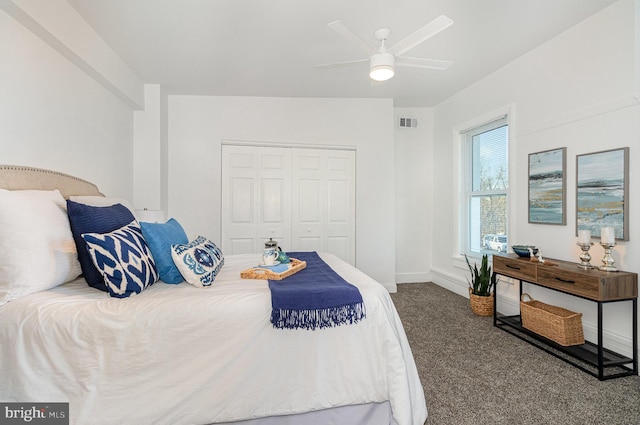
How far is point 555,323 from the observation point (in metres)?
2.38

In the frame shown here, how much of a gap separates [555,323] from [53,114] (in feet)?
13.8

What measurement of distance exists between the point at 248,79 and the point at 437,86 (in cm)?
235

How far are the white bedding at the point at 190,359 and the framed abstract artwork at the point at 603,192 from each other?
2035 millimetres

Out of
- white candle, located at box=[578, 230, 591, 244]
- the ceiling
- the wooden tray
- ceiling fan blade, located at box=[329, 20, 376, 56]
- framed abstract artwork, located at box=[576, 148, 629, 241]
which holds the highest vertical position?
the ceiling

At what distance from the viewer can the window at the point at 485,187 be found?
355 centimetres

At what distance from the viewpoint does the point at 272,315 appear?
1433 millimetres

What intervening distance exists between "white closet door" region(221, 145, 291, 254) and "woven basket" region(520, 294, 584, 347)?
2827 millimetres

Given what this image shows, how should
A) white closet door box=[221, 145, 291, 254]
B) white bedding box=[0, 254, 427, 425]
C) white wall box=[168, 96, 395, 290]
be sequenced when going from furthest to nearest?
white closet door box=[221, 145, 291, 254], white wall box=[168, 96, 395, 290], white bedding box=[0, 254, 427, 425]

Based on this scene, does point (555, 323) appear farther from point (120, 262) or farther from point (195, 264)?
point (120, 262)

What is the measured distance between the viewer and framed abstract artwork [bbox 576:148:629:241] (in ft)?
7.27

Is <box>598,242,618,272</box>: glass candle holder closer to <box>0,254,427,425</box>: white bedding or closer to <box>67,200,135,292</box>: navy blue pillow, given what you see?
<box>0,254,427,425</box>: white bedding

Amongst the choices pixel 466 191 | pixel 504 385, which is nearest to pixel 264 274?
pixel 504 385

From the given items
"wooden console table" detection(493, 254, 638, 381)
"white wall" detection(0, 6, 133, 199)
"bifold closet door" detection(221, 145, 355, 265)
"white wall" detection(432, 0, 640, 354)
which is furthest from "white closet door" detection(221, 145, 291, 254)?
"wooden console table" detection(493, 254, 638, 381)

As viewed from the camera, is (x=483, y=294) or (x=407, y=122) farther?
(x=407, y=122)
